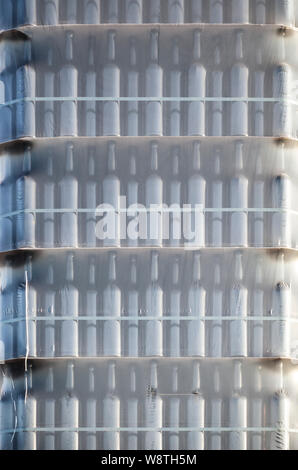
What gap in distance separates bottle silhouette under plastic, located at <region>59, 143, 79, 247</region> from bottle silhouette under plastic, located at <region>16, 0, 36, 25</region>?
918 millimetres

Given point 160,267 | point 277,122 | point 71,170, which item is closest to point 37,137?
point 71,170

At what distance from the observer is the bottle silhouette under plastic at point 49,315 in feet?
22.6

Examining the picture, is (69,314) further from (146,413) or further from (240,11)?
(240,11)

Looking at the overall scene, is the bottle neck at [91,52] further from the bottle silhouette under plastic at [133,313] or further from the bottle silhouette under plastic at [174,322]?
the bottle silhouette under plastic at [174,322]

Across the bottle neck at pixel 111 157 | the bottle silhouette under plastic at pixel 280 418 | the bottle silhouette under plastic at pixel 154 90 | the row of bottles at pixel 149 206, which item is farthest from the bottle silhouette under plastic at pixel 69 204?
the bottle silhouette under plastic at pixel 280 418

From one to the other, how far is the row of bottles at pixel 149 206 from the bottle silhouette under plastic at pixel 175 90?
0.17m

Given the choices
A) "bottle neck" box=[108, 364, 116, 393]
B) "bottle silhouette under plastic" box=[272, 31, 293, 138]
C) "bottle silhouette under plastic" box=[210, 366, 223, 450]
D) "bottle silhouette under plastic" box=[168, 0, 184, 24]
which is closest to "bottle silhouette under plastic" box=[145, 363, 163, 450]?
"bottle neck" box=[108, 364, 116, 393]

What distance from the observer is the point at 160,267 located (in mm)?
6984

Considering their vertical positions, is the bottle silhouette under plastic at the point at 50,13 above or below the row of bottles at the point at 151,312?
above

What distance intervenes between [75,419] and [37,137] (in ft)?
6.50

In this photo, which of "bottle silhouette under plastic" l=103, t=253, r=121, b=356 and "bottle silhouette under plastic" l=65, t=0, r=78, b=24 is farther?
"bottle silhouette under plastic" l=65, t=0, r=78, b=24

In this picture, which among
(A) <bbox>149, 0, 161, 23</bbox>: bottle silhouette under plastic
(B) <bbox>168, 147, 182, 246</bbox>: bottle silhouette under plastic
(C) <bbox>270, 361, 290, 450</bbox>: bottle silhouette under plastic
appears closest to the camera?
(C) <bbox>270, 361, 290, 450</bbox>: bottle silhouette under plastic

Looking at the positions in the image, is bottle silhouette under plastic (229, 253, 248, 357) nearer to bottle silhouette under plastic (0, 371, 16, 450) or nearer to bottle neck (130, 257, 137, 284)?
bottle neck (130, 257, 137, 284)

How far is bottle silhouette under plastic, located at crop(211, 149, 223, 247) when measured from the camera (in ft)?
22.8
